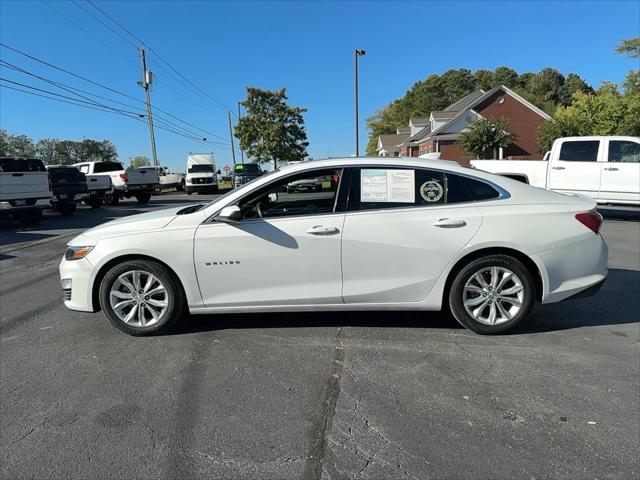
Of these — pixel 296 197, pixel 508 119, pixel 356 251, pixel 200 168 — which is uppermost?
pixel 508 119

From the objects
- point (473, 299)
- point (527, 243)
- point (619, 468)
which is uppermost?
point (527, 243)

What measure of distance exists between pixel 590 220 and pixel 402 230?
5.63ft

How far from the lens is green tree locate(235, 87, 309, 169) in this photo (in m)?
49.2

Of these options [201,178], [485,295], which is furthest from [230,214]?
[201,178]

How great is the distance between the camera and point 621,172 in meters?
11.5

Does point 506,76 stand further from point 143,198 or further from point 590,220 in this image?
point 590,220

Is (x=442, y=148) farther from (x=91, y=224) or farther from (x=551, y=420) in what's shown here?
(x=551, y=420)

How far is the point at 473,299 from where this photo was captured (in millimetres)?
4172

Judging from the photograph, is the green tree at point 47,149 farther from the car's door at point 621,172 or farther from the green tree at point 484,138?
the car's door at point 621,172

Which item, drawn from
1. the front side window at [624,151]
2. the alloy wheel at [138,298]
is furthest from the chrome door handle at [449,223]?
the front side window at [624,151]

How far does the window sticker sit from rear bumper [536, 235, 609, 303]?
1.27m

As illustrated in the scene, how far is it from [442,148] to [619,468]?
4285 cm

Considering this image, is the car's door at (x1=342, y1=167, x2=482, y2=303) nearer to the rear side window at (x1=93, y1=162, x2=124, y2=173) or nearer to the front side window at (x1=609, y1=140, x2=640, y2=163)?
the front side window at (x1=609, y1=140, x2=640, y2=163)

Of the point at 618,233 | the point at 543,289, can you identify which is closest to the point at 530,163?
the point at 618,233
